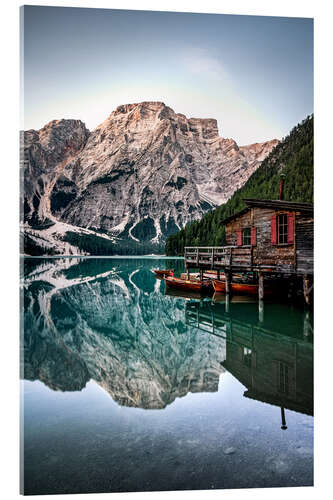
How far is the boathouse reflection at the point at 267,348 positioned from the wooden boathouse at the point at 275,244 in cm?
208

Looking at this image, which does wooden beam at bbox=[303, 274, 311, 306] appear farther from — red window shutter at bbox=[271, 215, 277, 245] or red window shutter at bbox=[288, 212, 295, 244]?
red window shutter at bbox=[271, 215, 277, 245]

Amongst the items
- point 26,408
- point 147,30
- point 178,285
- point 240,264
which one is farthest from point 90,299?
point 147,30

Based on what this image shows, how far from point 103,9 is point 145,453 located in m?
8.46

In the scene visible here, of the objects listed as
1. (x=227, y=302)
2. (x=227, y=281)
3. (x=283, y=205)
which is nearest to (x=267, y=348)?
(x=283, y=205)

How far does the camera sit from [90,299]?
24641 millimetres

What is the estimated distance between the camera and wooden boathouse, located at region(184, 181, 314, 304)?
16.7 m

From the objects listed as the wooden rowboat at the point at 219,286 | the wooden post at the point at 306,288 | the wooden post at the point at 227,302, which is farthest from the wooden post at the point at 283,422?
the wooden rowboat at the point at 219,286

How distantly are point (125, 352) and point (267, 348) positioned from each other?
15.5ft

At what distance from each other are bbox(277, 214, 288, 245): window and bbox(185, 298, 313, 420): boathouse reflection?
3.75m

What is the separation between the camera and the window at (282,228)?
18047 millimetres

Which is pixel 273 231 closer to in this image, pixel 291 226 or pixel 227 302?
pixel 291 226

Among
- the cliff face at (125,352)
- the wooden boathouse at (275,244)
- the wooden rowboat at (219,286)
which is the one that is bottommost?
the cliff face at (125,352)

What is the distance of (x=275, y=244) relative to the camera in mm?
18500

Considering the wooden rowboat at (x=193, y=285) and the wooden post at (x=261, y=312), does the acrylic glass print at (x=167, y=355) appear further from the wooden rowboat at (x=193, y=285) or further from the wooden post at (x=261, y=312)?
the wooden rowboat at (x=193, y=285)
